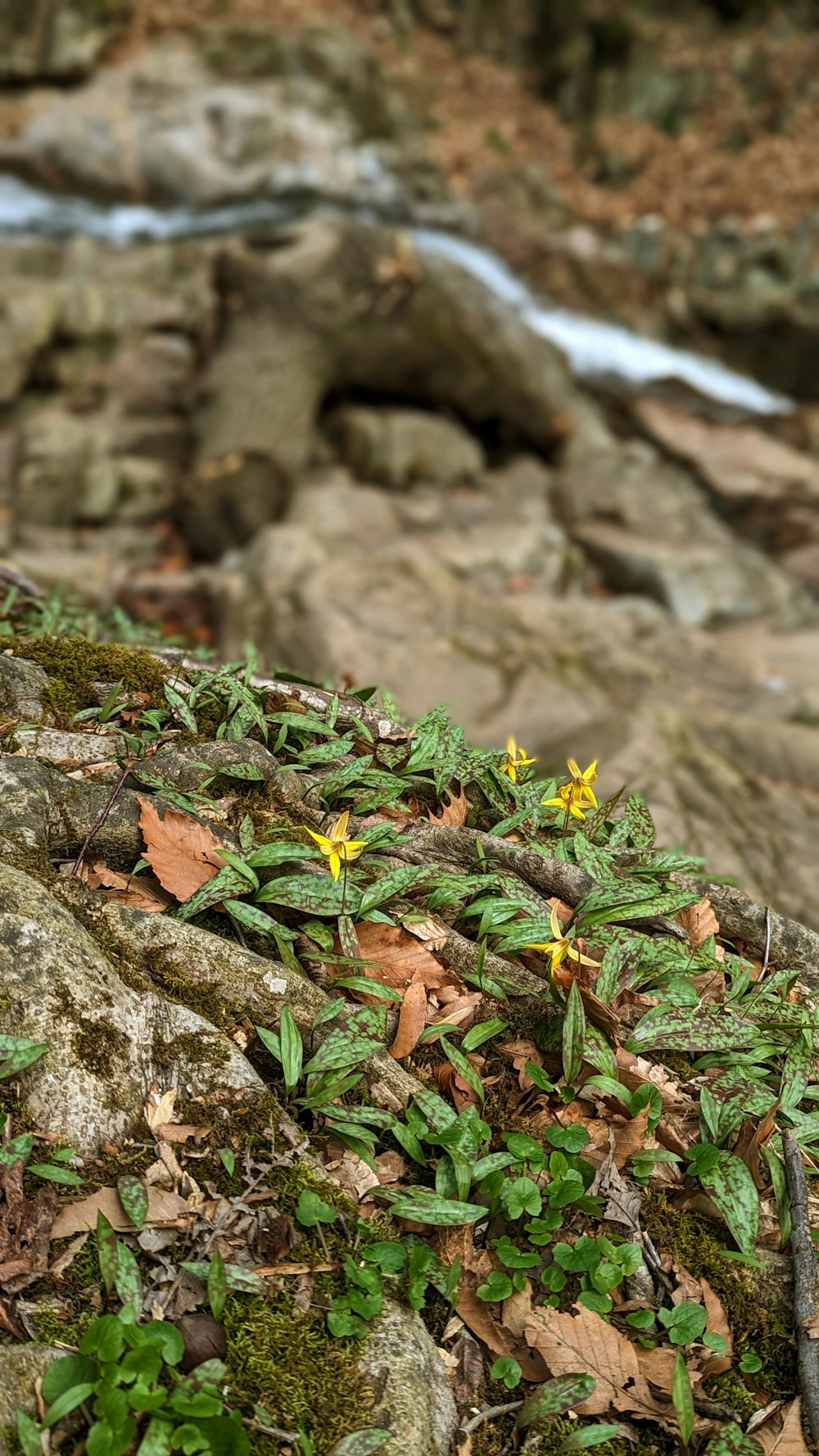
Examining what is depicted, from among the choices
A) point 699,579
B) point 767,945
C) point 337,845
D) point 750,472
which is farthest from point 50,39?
point 767,945

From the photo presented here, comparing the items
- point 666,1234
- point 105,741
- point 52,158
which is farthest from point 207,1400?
point 52,158

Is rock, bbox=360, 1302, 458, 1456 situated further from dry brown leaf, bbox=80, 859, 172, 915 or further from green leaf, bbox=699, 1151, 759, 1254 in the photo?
dry brown leaf, bbox=80, 859, 172, 915

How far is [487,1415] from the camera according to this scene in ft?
7.34

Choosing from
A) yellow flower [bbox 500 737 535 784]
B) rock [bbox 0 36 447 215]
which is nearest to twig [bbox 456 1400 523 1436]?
yellow flower [bbox 500 737 535 784]

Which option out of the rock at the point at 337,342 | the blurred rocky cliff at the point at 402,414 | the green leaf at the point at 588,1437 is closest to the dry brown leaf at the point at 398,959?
the green leaf at the point at 588,1437

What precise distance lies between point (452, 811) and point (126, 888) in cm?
114

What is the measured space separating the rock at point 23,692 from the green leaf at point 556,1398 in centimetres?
238

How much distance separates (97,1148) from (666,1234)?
4.71 ft

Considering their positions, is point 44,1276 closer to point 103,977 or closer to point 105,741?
point 103,977

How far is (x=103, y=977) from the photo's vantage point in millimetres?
2521

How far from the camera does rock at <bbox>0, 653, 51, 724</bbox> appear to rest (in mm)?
3312

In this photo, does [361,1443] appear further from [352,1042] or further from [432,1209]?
[352,1042]

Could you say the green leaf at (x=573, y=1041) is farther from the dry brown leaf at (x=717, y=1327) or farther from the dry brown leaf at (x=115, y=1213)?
the dry brown leaf at (x=115, y=1213)

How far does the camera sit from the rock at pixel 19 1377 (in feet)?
6.12
